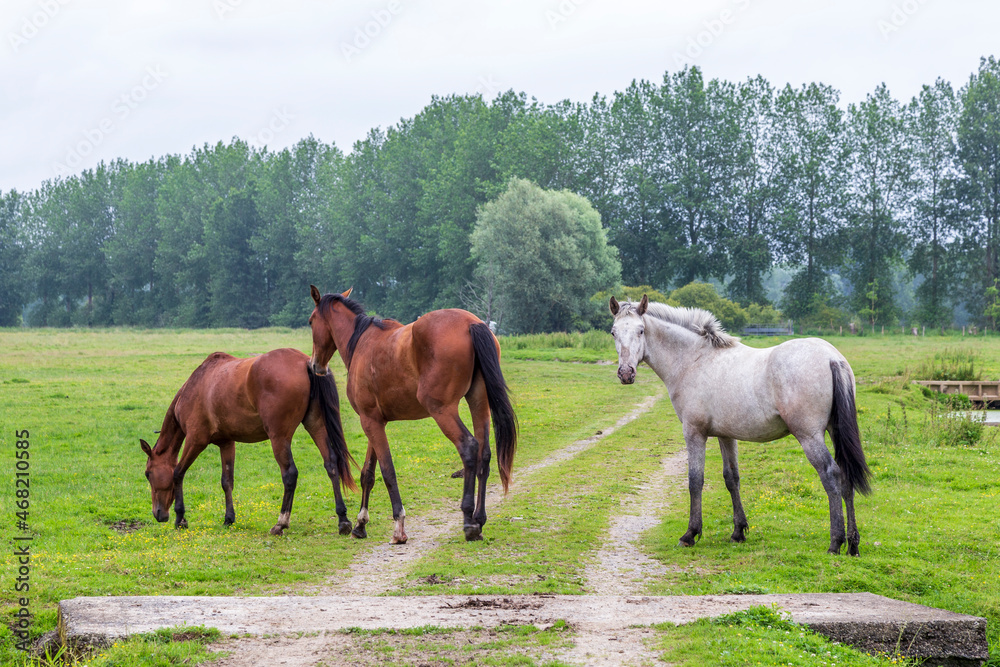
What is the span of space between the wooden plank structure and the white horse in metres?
19.5

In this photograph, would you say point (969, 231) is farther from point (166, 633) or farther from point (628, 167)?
point (166, 633)

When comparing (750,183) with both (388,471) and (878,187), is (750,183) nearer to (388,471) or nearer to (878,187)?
(878,187)

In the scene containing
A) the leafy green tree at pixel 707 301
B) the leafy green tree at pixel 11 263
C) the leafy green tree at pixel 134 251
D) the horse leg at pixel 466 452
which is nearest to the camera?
the horse leg at pixel 466 452

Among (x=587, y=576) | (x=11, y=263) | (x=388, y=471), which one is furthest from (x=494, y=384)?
(x=11, y=263)

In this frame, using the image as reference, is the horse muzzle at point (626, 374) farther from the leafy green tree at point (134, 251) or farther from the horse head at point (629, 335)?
the leafy green tree at point (134, 251)

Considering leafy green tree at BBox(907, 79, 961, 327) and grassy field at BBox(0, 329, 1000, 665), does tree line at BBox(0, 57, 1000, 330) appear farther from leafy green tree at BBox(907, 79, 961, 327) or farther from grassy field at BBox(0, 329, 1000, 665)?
grassy field at BBox(0, 329, 1000, 665)

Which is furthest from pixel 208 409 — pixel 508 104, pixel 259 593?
pixel 508 104

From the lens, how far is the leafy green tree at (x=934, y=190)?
61.3 meters

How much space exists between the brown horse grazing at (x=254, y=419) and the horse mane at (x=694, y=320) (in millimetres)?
3821

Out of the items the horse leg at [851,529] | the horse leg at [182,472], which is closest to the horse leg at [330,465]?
the horse leg at [182,472]

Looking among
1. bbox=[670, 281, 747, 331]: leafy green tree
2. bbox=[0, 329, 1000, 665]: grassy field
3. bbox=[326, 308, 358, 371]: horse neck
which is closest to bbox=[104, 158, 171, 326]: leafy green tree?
bbox=[670, 281, 747, 331]: leafy green tree

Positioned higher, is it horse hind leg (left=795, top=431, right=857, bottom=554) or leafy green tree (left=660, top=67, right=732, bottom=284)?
leafy green tree (left=660, top=67, right=732, bottom=284)

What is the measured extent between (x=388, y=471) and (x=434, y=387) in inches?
44.3

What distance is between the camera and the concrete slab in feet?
18.1
